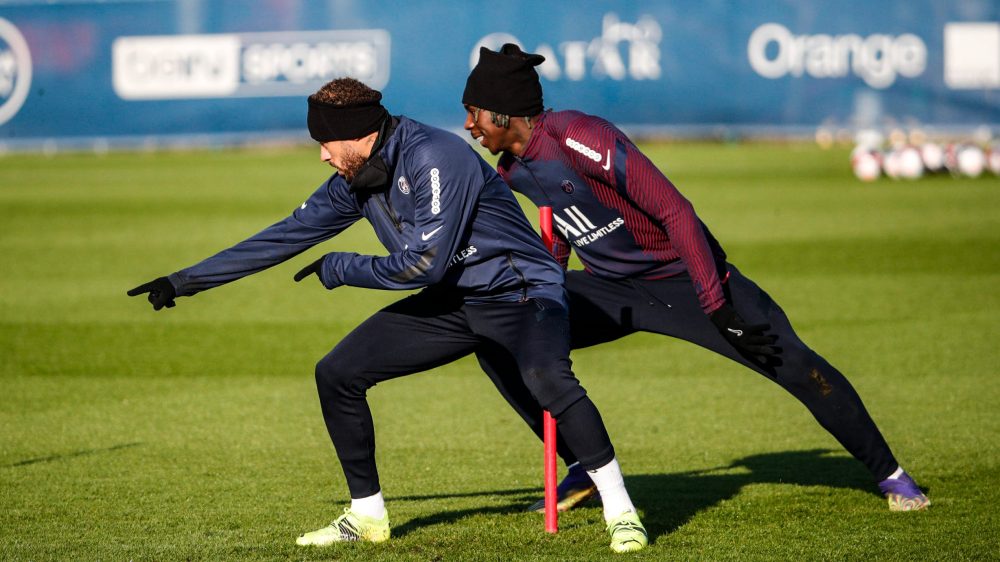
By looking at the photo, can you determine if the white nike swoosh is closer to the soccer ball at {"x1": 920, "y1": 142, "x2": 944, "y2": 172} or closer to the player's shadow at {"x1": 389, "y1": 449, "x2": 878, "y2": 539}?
the player's shadow at {"x1": 389, "y1": 449, "x2": 878, "y2": 539}

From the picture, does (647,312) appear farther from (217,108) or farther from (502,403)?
(217,108)

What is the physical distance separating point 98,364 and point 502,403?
3305 mm

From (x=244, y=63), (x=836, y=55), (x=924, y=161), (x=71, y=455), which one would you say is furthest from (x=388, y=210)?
(x=244, y=63)

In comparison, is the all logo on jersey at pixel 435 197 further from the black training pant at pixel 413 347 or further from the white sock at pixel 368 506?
the white sock at pixel 368 506

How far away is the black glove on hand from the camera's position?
18.9 feet

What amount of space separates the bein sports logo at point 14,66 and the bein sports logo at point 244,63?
206 cm

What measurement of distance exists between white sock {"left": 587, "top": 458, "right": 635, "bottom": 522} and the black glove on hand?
0.77 meters

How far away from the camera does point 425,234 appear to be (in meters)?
5.30

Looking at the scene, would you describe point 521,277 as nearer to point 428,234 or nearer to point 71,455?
point 428,234

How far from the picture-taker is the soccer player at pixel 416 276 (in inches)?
211

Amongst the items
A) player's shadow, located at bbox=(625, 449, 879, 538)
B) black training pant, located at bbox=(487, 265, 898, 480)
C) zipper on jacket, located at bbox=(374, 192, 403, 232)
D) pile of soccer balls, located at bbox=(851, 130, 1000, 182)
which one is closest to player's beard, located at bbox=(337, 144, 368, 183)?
zipper on jacket, located at bbox=(374, 192, 403, 232)

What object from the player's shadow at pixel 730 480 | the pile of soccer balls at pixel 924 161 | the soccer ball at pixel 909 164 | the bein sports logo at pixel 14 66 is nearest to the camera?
the player's shadow at pixel 730 480

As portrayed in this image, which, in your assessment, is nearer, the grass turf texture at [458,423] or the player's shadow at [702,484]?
the grass turf texture at [458,423]

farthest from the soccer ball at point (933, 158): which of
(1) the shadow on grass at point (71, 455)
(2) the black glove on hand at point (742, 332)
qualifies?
(2) the black glove on hand at point (742, 332)
